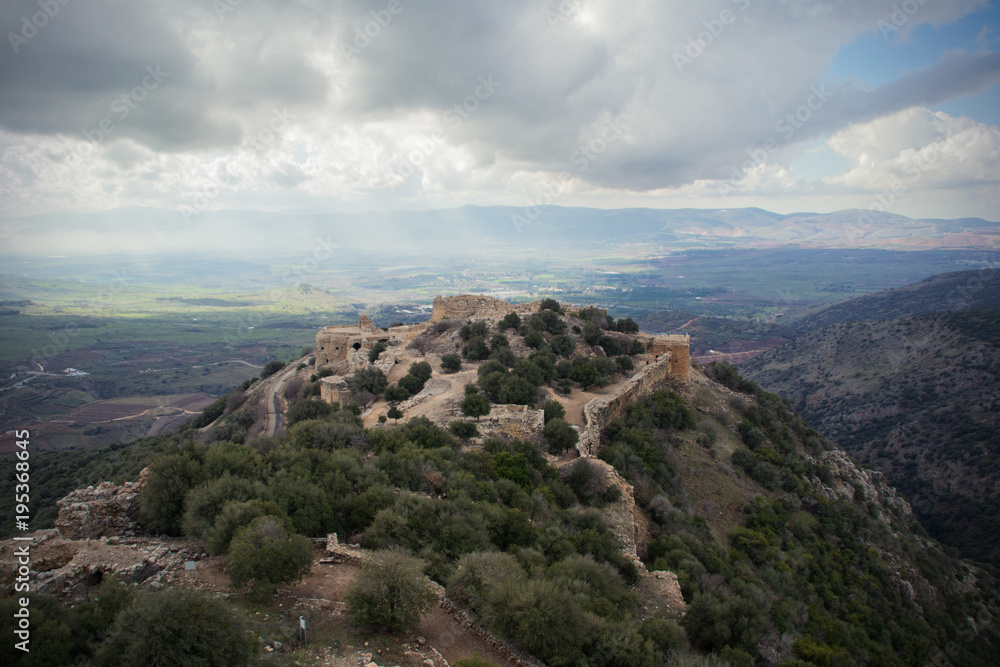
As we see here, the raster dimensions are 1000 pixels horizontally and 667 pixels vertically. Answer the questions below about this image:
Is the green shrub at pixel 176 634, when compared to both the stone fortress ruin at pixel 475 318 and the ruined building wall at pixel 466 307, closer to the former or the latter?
the stone fortress ruin at pixel 475 318

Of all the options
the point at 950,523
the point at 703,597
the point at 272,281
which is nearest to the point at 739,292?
the point at 950,523

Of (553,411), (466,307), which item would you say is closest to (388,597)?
(553,411)

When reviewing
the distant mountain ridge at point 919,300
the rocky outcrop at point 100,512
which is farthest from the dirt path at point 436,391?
the distant mountain ridge at point 919,300

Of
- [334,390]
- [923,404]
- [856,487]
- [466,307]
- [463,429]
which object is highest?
[466,307]

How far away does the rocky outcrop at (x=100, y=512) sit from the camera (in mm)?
9914

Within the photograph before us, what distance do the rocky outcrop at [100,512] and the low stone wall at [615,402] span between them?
43.7 ft

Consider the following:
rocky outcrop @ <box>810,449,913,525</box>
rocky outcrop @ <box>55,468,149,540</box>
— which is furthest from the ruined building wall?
rocky outcrop @ <box>55,468,149,540</box>

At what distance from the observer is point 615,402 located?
2423cm

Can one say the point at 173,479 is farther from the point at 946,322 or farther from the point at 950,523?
the point at 946,322

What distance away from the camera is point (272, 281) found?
17550 centimetres

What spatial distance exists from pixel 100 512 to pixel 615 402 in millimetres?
19200

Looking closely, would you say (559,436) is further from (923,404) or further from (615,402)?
(923,404)

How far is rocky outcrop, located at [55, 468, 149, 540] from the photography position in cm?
991

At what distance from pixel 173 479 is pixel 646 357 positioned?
26185mm
